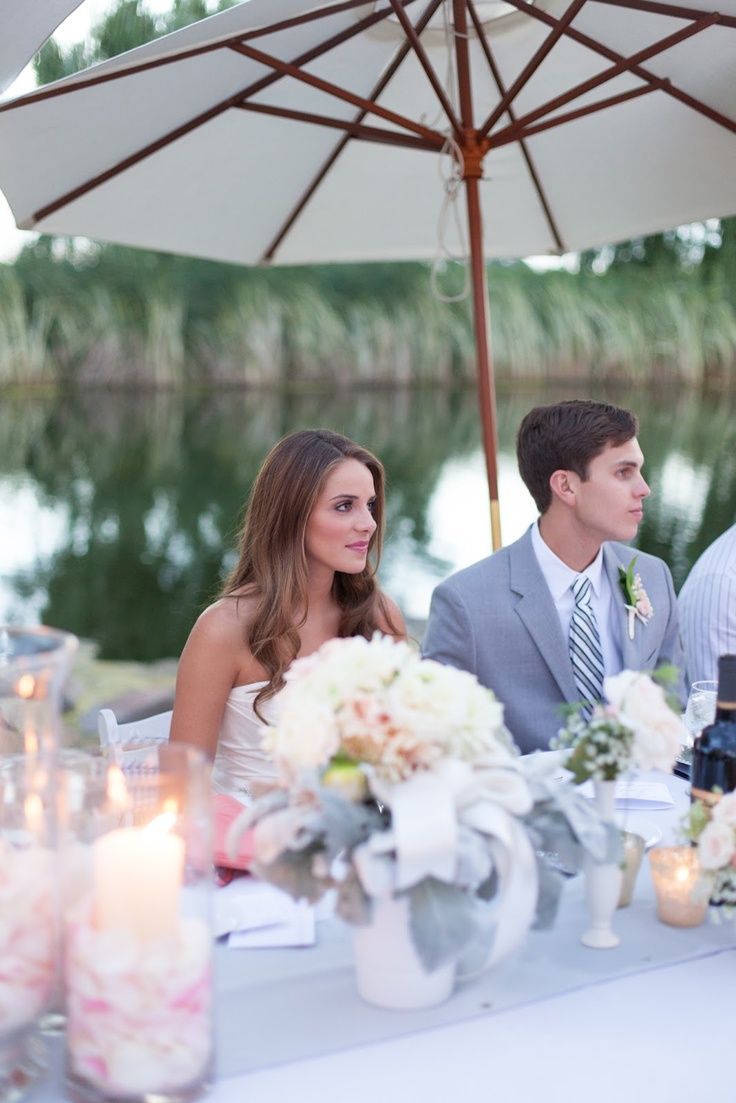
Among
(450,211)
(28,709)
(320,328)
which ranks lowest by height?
(28,709)

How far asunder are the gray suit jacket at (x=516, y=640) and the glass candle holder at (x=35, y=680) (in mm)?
1733

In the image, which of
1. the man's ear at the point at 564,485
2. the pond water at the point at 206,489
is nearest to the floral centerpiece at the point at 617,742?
the man's ear at the point at 564,485

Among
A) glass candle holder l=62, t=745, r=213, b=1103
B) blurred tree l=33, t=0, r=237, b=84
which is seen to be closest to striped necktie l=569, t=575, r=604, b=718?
glass candle holder l=62, t=745, r=213, b=1103

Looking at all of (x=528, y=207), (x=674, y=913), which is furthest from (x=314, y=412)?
(x=674, y=913)

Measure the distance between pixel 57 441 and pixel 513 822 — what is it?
12.3 metres

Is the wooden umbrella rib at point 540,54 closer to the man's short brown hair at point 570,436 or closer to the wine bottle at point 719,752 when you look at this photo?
the man's short brown hair at point 570,436

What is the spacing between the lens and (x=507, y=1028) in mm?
1228

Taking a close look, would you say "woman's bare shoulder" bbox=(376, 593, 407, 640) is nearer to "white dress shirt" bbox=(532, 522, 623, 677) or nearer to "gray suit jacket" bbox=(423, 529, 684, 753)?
"gray suit jacket" bbox=(423, 529, 684, 753)

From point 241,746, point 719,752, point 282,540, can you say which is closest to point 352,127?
point 282,540

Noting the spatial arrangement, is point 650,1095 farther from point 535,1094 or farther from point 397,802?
point 397,802

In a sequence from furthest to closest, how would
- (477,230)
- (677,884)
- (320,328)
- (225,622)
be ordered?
(320,328)
(477,230)
(225,622)
(677,884)

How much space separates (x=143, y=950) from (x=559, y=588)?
2.03m

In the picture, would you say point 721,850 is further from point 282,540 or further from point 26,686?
point 282,540

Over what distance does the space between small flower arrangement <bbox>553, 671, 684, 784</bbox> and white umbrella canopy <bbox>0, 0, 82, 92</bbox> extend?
200 cm
